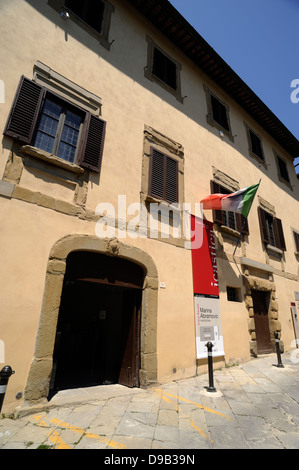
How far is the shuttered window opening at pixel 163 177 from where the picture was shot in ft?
22.1

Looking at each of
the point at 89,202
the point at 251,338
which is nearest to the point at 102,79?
the point at 89,202

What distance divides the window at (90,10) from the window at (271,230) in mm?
8776

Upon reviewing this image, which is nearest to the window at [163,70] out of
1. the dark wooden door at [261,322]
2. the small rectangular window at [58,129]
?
the small rectangular window at [58,129]

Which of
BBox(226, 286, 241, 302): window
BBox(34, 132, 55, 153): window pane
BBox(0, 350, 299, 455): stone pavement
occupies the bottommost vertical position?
BBox(0, 350, 299, 455): stone pavement

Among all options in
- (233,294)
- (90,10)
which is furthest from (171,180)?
(90,10)

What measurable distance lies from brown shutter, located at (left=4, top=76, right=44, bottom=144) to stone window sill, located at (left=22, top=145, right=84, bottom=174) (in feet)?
0.55

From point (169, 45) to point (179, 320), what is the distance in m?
9.56

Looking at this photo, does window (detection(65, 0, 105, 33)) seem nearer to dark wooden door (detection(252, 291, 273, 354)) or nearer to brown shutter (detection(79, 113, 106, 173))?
brown shutter (detection(79, 113, 106, 173))

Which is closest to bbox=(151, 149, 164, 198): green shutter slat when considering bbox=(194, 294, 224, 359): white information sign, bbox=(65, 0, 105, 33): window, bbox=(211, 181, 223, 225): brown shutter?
bbox=(211, 181, 223, 225): brown shutter

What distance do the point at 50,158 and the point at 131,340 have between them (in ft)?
14.0

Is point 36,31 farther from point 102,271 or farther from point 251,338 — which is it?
point 251,338

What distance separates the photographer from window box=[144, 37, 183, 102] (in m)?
8.05

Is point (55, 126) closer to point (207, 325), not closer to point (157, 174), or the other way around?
point (157, 174)

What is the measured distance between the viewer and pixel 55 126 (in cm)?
545
